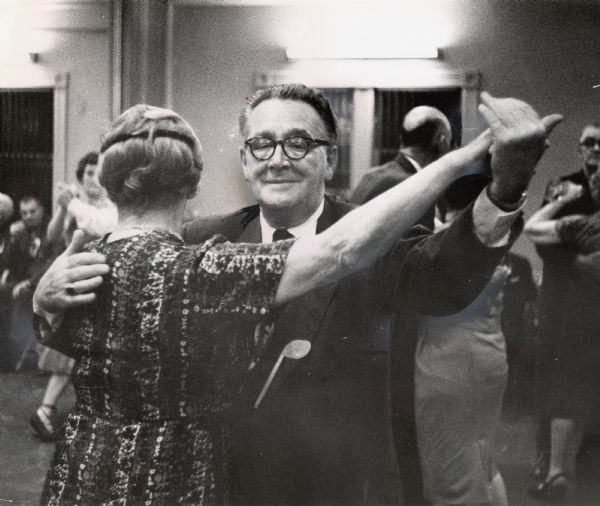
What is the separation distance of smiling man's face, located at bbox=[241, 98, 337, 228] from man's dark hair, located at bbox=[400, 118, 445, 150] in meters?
0.24

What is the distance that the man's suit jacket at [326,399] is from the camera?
7.90 feet

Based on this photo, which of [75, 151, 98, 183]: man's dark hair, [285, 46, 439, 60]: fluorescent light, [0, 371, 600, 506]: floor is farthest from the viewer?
[0, 371, 600, 506]: floor

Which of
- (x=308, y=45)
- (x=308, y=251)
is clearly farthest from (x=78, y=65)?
(x=308, y=251)

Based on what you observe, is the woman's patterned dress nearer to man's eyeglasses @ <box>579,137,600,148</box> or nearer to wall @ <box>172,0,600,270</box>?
wall @ <box>172,0,600,270</box>

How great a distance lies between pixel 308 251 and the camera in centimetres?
214

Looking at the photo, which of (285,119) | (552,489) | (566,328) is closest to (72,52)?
(285,119)

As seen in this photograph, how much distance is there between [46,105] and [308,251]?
130 cm

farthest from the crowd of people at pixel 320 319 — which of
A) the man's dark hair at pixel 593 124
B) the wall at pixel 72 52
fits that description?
the wall at pixel 72 52

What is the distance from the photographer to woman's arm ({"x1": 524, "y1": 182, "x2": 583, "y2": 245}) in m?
2.35

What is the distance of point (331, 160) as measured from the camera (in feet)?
7.94

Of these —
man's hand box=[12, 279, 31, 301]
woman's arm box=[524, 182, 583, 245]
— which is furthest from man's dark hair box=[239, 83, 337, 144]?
man's hand box=[12, 279, 31, 301]

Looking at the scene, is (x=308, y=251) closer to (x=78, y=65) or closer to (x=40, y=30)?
(x=78, y=65)

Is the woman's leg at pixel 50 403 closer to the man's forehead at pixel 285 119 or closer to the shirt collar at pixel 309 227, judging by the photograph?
the shirt collar at pixel 309 227

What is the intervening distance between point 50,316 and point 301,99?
1.12 metres
